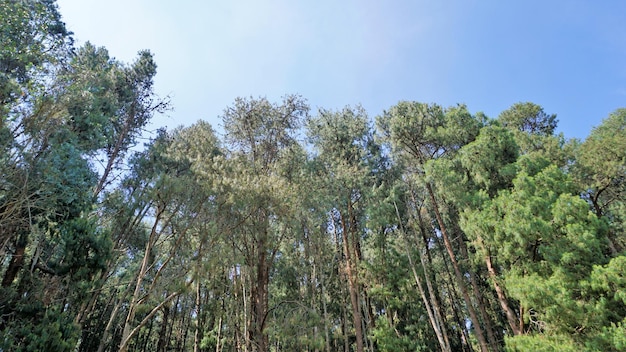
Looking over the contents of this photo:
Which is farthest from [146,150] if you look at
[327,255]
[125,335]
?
[327,255]

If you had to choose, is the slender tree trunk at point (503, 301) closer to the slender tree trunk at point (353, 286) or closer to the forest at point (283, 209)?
the forest at point (283, 209)

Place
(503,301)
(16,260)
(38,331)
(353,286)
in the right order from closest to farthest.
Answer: (38,331)
(16,260)
(503,301)
(353,286)

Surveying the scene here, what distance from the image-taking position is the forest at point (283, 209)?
20.5 feet

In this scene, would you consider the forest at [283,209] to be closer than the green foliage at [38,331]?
No

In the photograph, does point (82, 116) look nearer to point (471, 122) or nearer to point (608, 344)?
point (471, 122)

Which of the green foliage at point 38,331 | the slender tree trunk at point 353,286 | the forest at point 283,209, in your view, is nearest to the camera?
the green foliage at point 38,331

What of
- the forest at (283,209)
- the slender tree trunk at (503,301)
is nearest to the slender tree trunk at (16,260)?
the forest at (283,209)

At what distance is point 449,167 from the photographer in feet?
31.6

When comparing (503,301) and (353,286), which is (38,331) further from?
(503,301)

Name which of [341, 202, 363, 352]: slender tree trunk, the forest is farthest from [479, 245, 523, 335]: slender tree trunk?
[341, 202, 363, 352]: slender tree trunk

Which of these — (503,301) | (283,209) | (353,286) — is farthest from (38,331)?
(503,301)

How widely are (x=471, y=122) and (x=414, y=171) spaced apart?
2656 mm

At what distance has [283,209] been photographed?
8.64m

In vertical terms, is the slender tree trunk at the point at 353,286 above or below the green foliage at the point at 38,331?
above
